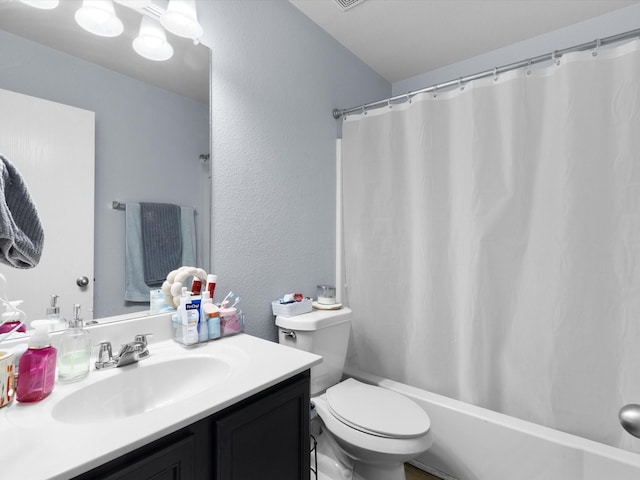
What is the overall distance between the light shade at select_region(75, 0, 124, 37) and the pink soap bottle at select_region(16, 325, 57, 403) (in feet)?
2.99

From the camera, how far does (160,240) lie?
47.7 inches

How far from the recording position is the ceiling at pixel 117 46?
95 cm

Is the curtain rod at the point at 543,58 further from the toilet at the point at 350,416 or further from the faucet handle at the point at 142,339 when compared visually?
the faucet handle at the point at 142,339

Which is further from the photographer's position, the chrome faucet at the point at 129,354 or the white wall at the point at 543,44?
the white wall at the point at 543,44

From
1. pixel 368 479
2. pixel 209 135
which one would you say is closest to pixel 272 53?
pixel 209 135

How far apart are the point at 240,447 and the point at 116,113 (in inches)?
41.5

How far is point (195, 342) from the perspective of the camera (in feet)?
3.72

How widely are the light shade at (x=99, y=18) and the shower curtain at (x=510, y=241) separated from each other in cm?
120

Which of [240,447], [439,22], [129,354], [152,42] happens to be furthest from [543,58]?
[129,354]

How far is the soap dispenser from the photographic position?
0.85 m

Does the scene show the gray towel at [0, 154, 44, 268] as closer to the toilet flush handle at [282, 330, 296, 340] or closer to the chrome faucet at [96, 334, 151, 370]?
the chrome faucet at [96, 334, 151, 370]

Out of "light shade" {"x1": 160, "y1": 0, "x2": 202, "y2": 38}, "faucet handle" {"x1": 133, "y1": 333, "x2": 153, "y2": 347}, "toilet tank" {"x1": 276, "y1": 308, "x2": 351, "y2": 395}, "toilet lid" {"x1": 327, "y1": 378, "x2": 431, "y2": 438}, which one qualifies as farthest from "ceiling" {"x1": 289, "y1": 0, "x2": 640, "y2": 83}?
"toilet lid" {"x1": 327, "y1": 378, "x2": 431, "y2": 438}

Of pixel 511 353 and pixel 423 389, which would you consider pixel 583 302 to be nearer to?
pixel 511 353

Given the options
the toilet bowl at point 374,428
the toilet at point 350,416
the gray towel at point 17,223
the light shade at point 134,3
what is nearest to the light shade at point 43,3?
the light shade at point 134,3
